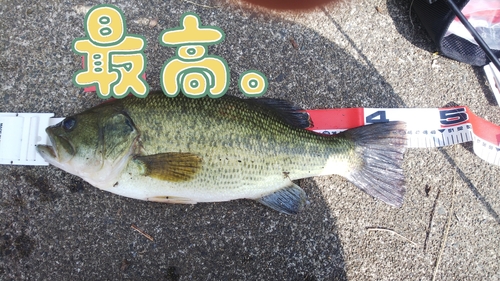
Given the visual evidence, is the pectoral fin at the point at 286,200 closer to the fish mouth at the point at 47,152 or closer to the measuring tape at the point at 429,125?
the measuring tape at the point at 429,125

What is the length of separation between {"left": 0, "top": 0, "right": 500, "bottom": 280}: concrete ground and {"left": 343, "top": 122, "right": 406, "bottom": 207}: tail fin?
207mm

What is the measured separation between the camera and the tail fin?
7.16 feet

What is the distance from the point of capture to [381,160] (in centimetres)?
221

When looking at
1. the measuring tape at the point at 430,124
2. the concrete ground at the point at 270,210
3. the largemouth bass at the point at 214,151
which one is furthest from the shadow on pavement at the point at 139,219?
the largemouth bass at the point at 214,151

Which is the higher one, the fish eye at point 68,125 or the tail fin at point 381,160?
the fish eye at point 68,125

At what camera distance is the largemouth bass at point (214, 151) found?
192 cm

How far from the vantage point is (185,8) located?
258cm

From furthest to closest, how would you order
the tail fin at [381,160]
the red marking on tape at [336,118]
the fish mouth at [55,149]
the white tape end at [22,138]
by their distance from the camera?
the red marking on tape at [336,118] < the white tape end at [22,138] < the tail fin at [381,160] < the fish mouth at [55,149]

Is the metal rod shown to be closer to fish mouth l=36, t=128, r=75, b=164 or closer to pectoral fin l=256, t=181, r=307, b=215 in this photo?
pectoral fin l=256, t=181, r=307, b=215

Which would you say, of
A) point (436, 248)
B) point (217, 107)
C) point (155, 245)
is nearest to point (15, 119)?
point (155, 245)

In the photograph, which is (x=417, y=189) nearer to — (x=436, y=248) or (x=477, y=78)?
(x=436, y=248)

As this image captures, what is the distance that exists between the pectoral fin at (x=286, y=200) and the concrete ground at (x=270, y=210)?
0.18 metres

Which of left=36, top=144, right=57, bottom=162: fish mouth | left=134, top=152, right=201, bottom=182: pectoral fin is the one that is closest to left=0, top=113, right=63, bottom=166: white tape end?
left=36, top=144, right=57, bottom=162: fish mouth

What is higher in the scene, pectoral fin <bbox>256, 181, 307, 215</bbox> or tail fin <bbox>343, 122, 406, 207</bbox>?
tail fin <bbox>343, 122, 406, 207</bbox>
